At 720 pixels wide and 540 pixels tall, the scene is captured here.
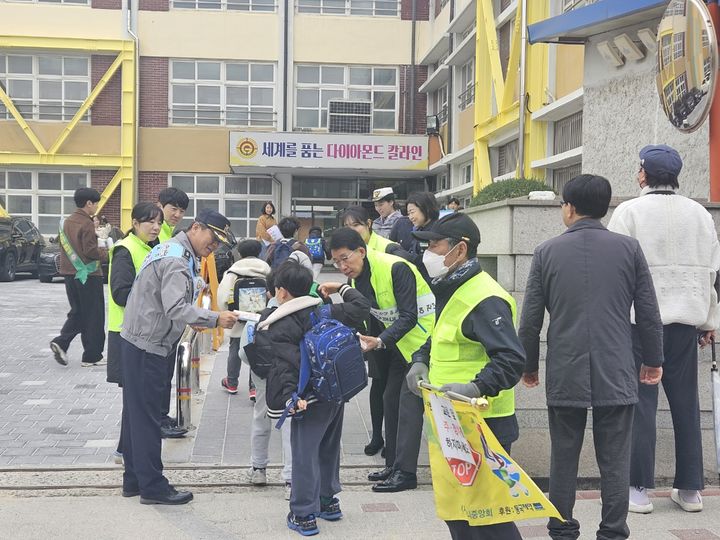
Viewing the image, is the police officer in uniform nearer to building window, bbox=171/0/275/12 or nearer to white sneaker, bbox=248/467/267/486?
white sneaker, bbox=248/467/267/486

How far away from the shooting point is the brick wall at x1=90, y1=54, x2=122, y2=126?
25.2m

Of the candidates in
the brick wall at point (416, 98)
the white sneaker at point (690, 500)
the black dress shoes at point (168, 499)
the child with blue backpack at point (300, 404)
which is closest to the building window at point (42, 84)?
the brick wall at point (416, 98)

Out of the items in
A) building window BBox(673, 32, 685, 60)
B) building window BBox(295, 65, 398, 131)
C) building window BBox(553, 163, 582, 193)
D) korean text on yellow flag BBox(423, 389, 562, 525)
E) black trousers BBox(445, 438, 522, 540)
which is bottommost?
black trousers BBox(445, 438, 522, 540)

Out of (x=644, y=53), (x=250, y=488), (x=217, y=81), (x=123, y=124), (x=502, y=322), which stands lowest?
(x=250, y=488)

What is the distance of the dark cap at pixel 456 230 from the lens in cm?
358

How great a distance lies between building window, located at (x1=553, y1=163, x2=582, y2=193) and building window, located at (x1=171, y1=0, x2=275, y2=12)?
47.0 ft

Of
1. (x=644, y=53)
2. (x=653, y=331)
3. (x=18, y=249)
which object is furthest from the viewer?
(x=18, y=249)

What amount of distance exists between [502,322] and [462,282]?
0.28 metres

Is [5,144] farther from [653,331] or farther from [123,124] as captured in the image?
[653,331]

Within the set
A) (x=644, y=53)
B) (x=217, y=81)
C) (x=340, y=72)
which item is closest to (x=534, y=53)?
(x=644, y=53)

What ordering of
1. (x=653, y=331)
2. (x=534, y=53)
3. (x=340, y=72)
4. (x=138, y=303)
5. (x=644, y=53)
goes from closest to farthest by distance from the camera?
(x=653, y=331)
(x=138, y=303)
(x=644, y=53)
(x=534, y=53)
(x=340, y=72)

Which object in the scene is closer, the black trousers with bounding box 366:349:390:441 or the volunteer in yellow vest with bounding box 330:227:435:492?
the volunteer in yellow vest with bounding box 330:227:435:492

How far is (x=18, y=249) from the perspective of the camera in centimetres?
2022

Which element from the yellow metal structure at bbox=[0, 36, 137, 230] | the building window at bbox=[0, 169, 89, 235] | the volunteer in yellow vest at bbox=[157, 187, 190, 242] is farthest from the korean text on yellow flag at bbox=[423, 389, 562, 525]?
the building window at bbox=[0, 169, 89, 235]
